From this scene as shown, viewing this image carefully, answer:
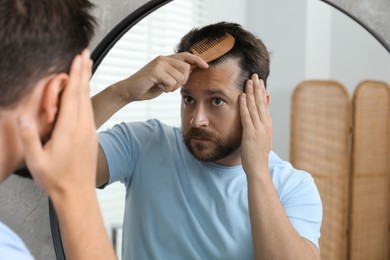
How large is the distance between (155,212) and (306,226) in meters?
0.20

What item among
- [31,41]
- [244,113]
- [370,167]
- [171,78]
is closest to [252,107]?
[244,113]

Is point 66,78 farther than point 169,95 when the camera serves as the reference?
No

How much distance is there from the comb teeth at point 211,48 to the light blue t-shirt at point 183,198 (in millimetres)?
123

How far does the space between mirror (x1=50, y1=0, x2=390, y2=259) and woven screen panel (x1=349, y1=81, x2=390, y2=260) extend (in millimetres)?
57

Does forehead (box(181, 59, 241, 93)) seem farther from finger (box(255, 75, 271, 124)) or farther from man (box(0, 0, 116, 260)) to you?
man (box(0, 0, 116, 260))

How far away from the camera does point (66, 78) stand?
0.36 metres

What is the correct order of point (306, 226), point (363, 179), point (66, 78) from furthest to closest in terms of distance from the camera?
point (363, 179)
point (306, 226)
point (66, 78)

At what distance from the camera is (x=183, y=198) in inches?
25.3

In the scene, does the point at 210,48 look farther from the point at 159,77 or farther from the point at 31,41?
the point at 31,41

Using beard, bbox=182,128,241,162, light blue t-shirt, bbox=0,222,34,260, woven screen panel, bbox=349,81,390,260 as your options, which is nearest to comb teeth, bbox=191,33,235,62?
beard, bbox=182,128,241,162

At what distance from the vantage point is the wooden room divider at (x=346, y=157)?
0.68m

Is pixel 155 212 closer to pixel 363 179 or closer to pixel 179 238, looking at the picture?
pixel 179 238

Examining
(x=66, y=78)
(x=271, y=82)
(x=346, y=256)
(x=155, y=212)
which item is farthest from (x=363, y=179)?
(x=66, y=78)

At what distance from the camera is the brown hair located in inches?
25.2
